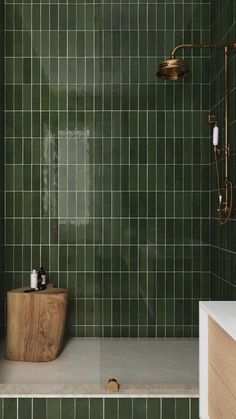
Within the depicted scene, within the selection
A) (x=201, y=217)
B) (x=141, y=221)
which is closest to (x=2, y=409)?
(x=141, y=221)

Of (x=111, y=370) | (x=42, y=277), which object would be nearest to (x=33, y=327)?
(x=42, y=277)

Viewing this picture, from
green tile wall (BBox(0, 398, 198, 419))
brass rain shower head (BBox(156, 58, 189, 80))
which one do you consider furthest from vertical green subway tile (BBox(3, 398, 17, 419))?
brass rain shower head (BBox(156, 58, 189, 80))

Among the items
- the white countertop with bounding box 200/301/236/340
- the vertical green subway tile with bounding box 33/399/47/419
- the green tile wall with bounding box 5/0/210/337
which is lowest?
the vertical green subway tile with bounding box 33/399/47/419

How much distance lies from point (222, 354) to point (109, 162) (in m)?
1.95

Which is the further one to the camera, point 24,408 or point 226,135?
point 226,135

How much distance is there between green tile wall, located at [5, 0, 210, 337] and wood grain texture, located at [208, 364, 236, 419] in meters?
1.48

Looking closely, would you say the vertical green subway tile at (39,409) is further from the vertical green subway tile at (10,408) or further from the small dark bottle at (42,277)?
the small dark bottle at (42,277)

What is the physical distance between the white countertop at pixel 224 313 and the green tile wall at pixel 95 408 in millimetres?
883

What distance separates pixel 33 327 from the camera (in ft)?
10.1

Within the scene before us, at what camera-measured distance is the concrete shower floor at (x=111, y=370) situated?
8.16 feet

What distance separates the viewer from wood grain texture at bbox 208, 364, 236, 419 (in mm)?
1453

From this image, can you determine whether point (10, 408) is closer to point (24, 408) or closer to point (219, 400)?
point (24, 408)

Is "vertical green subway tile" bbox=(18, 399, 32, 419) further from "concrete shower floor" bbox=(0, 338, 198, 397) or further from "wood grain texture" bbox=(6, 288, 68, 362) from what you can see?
"wood grain texture" bbox=(6, 288, 68, 362)

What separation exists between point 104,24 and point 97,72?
0.33 m
